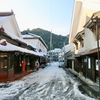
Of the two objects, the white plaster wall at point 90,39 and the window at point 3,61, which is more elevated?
the white plaster wall at point 90,39

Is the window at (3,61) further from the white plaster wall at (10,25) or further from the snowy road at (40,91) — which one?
the white plaster wall at (10,25)

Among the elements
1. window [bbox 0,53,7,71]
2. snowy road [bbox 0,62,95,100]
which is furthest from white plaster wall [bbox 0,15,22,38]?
snowy road [bbox 0,62,95,100]

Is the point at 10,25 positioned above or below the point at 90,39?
above

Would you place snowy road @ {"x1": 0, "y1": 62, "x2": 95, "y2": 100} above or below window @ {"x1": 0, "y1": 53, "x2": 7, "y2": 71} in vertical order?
below

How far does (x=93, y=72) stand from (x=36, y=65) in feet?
51.9

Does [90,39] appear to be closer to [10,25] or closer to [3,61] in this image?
[3,61]

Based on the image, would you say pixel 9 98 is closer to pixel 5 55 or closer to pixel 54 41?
pixel 5 55

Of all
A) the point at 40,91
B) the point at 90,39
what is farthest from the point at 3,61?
the point at 90,39

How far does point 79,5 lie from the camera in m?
23.7

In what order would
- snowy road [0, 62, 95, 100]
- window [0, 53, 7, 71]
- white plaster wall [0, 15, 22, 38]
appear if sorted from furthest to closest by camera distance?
white plaster wall [0, 15, 22, 38] < window [0, 53, 7, 71] < snowy road [0, 62, 95, 100]

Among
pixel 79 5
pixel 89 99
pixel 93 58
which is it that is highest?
pixel 79 5

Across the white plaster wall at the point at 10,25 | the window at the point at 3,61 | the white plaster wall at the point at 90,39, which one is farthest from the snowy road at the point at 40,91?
the white plaster wall at the point at 10,25

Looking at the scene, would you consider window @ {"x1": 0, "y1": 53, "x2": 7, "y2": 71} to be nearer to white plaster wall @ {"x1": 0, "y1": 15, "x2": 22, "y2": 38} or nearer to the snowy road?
the snowy road

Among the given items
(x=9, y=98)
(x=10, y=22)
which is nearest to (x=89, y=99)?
(x=9, y=98)
